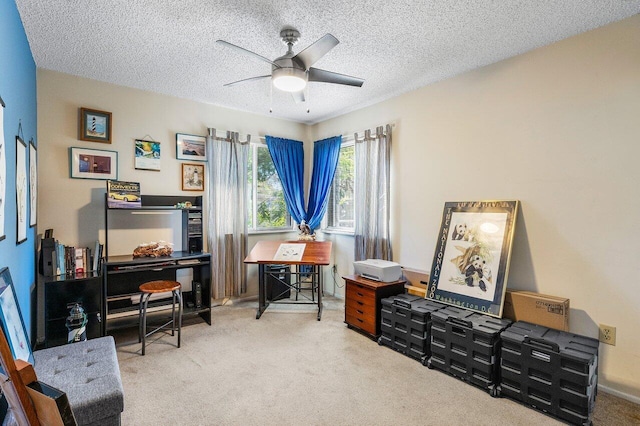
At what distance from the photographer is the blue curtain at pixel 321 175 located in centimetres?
498

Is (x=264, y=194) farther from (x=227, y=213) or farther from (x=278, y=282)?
(x=278, y=282)

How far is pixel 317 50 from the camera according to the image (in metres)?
2.32

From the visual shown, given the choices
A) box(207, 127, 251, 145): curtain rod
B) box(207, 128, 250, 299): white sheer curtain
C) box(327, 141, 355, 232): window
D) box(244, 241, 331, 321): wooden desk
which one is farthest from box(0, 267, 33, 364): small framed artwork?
box(327, 141, 355, 232): window

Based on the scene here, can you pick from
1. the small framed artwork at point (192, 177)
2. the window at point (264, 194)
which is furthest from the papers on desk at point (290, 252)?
the small framed artwork at point (192, 177)

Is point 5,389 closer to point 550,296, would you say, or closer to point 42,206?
point 42,206

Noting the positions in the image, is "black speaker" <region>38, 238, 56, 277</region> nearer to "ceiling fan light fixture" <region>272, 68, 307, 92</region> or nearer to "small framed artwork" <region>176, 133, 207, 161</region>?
"small framed artwork" <region>176, 133, 207, 161</region>

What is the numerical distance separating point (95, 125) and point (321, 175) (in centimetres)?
301

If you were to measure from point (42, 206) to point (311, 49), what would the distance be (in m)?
3.23

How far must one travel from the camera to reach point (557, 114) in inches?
108

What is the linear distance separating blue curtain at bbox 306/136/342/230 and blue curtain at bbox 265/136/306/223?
181 mm

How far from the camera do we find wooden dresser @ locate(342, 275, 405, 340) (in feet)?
11.3

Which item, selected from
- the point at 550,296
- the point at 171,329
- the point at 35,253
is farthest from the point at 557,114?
the point at 35,253

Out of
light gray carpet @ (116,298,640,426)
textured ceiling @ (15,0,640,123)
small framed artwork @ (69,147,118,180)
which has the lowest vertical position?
light gray carpet @ (116,298,640,426)

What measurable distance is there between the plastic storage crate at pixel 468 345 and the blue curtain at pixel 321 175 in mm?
2652
